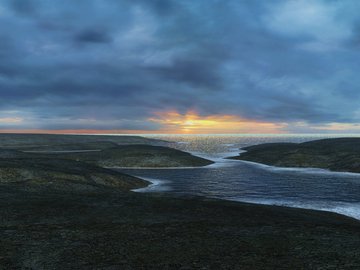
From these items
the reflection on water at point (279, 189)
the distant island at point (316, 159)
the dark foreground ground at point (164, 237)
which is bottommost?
the reflection on water at point (279, 189)

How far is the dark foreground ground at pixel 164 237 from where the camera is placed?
17.5m

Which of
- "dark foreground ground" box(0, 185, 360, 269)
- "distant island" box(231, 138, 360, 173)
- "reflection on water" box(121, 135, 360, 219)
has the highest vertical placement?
"distant island" box(231, 138, 360, 173)

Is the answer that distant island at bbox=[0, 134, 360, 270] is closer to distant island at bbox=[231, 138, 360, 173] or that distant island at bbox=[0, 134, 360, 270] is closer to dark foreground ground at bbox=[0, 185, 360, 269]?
dark foreground ground at bbox=[0, 185, 360, 269]

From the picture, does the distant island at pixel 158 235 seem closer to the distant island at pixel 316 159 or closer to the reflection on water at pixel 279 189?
the reflection on water at pixel 279 189

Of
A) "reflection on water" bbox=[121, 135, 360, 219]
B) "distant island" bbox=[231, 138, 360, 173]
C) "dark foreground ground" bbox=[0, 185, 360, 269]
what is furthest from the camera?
"distant island" bbox=[231, 138, 360, 173]

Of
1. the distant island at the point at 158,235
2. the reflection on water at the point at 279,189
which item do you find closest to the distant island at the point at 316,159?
the reflection on water at the point at 279,189

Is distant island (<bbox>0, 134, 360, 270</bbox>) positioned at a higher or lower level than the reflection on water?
higher

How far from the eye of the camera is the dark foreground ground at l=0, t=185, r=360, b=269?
17.5 meters

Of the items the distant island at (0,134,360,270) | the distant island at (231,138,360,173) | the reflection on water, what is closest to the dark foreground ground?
the distant island at (0,134,360,270)

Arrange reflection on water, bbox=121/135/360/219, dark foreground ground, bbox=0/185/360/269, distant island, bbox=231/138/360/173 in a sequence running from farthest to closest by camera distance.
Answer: distant island, bbox=231/138/360/173
reflection on water, bbox=121/135/360/219
dark foreground ground, bbox=0/185/360/269

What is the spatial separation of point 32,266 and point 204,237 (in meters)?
9.93

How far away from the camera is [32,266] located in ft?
54.7

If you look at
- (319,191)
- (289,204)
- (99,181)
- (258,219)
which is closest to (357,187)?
(319,191)

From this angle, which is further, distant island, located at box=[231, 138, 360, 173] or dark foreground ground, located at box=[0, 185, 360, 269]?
distant island, located at box=[231, 138, 360, 173]
